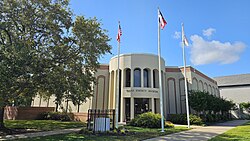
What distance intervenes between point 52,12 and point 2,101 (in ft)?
22.9

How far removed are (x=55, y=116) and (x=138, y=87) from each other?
11921 mm

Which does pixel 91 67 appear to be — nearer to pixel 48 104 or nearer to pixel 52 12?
pixel 52 12

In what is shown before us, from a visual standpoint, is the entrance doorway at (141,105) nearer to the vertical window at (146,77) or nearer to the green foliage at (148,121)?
the vertical window at (146,77)

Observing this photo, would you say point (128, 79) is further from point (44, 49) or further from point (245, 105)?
point (245, 105)

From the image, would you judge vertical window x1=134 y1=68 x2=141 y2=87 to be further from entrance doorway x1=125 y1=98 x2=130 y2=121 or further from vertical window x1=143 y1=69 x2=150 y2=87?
entrance doorway x1=125 y1=98 x2=130 y2=121

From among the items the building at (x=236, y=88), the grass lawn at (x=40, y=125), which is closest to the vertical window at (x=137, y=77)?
the grass lawn at (x=40, y=125)

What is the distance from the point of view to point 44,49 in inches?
505

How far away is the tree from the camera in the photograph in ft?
35.3

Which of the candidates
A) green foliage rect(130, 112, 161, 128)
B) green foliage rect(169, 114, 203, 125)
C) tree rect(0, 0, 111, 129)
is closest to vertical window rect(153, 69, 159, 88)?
green foliage rect(169, 114, 203, 125)

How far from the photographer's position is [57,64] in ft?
45.9

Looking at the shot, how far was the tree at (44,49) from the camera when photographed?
1077cm

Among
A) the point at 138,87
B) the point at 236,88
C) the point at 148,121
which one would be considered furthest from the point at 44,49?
Answer: the point at 236,88

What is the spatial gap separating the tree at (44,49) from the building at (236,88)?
43601 millimetres

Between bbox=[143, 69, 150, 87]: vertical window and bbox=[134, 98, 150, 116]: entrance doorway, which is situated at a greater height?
bbox=[143, 69, 150, 87]: vertical window
